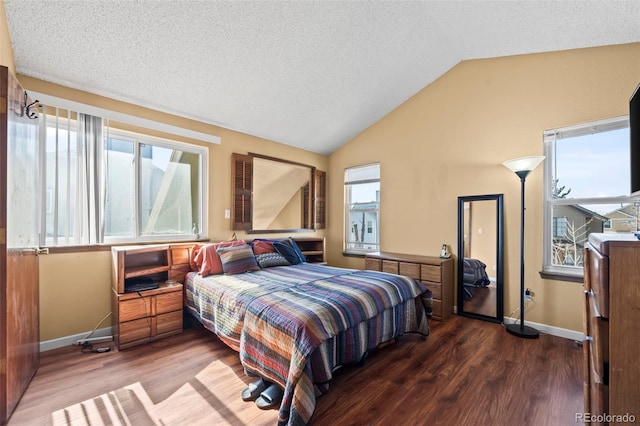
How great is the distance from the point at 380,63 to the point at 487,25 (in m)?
1.13

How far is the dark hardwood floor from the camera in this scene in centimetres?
172

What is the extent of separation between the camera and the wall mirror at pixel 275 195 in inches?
158

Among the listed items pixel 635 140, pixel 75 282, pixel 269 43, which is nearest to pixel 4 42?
pixel 269 43

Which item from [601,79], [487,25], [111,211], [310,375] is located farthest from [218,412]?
[601,79]

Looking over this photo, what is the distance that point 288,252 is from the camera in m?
3.75

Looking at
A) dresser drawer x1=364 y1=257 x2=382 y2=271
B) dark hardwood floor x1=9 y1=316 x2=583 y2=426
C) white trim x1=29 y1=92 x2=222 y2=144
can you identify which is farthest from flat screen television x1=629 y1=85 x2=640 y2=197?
white trim x1=29 y1=92 x2=222 y2=144

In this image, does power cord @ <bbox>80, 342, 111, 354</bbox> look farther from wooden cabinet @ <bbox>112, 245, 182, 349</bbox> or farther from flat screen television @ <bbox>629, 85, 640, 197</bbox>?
flat screen television @ <bbox>629, 85, 640, 197</bbox>

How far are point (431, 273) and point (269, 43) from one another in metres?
3.28

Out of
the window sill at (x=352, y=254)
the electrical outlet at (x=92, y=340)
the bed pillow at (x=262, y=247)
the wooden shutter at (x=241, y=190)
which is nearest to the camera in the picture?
the electrical outlet at (x=92, y=340)

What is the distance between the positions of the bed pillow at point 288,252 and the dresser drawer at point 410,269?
4.74 ft

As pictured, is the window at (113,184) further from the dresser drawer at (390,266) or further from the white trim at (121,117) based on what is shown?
the dresser drawer at (390,266)

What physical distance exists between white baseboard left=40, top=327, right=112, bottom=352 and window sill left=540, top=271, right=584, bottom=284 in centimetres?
488

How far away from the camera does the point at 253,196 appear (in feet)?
13.8

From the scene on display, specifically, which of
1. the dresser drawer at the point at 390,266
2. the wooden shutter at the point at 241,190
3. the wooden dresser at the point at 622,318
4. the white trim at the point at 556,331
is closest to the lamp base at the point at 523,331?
the white trim at the point at 556,331
